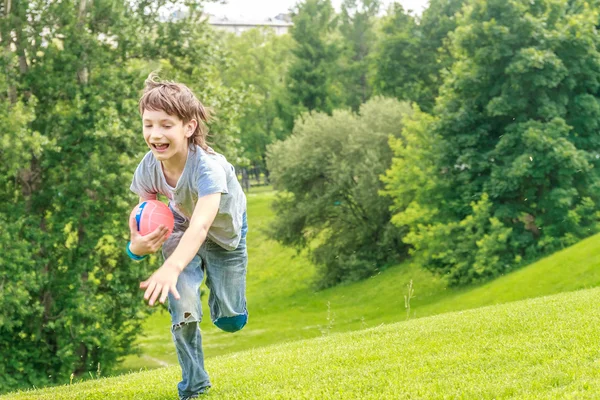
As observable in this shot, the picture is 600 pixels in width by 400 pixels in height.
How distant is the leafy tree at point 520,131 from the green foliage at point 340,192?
34.5 ft

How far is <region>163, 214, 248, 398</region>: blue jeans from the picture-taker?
6879mm

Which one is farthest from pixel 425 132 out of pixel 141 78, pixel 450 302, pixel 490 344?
pixel 490 344

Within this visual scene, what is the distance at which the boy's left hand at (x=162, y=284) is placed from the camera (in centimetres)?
509

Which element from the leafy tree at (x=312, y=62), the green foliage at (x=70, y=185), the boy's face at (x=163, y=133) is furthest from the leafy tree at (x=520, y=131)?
the leafy tree at (x=312, y=62)

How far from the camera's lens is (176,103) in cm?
650

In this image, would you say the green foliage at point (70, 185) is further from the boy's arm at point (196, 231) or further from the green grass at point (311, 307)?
the boy's arm at point (196, 231)

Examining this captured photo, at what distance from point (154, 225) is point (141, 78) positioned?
74.2 ft

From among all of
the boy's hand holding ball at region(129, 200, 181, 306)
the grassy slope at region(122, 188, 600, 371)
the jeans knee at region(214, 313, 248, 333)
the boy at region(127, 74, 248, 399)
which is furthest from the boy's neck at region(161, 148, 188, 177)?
the grassy slope at region(122, 188, 600, 371)

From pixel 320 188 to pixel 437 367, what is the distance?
41276mm

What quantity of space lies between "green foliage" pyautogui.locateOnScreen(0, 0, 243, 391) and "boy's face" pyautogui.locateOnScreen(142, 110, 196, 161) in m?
19.5

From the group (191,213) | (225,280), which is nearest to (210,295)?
(225,280)

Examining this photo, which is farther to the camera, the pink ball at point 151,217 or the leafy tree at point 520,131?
the leafy tree at point 520,131

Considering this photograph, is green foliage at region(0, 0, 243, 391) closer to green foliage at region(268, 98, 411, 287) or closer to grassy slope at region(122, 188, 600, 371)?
grassy slope at region(122, 188, 600, 371)

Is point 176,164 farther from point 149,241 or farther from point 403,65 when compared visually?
point 403,65
